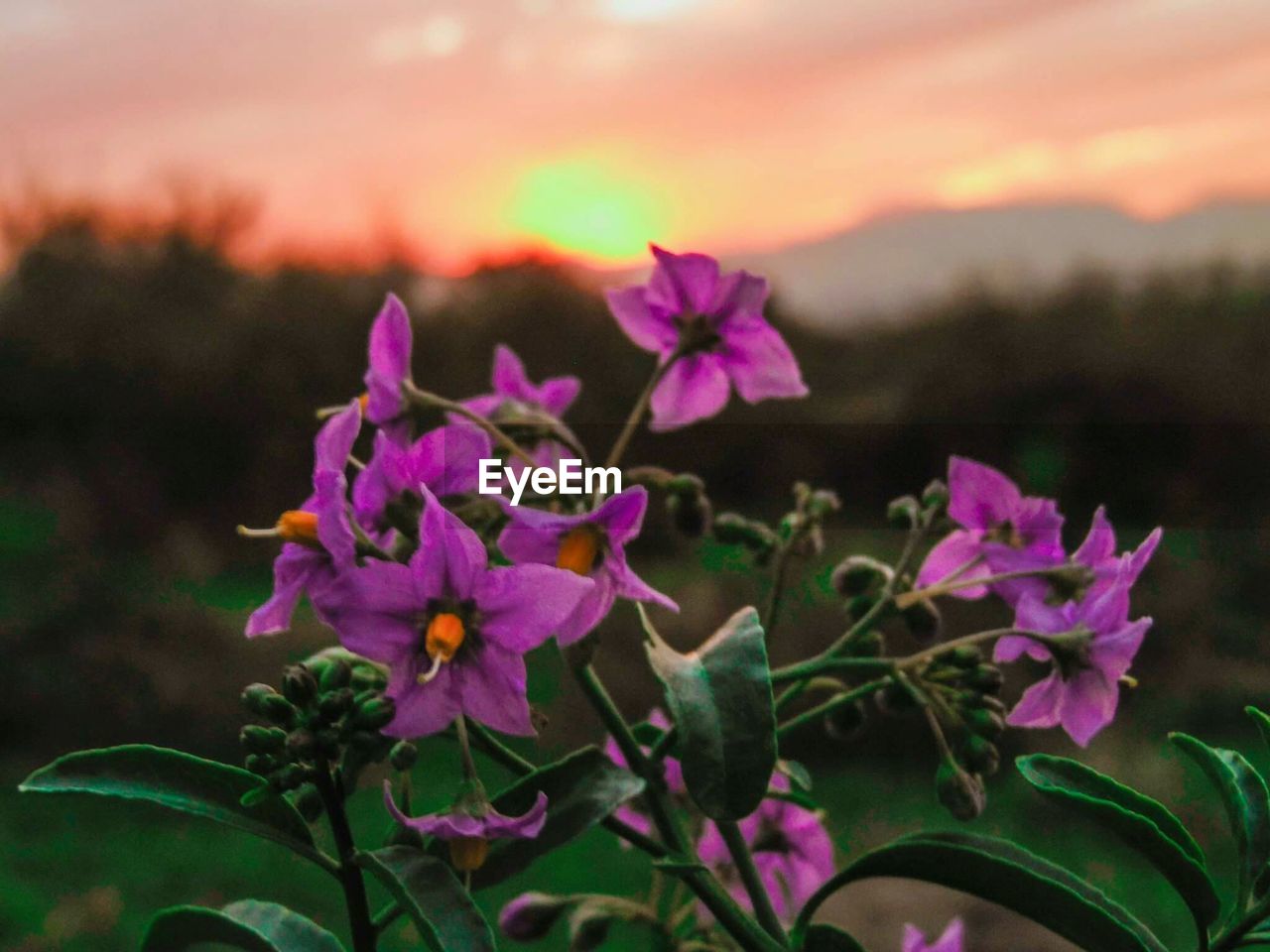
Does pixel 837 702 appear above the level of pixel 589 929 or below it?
above

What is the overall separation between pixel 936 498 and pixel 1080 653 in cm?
8

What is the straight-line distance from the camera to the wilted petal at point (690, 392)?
1.75 ft

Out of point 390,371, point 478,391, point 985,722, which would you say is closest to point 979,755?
point 985,722

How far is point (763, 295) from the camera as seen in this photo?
51 centimetres

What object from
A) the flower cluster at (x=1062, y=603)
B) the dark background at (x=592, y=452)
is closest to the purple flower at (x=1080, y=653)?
the flower cluster at (x=1062, y=603)

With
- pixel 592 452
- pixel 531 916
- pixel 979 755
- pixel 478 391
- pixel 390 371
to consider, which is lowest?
pixel 478 391

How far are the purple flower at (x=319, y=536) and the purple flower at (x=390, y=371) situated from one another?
2.8 inches

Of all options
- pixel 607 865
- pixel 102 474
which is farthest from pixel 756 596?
pixel 102 474

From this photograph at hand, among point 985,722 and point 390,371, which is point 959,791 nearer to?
point 985,722

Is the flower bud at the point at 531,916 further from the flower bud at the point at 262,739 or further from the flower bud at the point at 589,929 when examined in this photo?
Result: the flower bud at the point at 262,739

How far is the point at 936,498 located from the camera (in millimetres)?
484

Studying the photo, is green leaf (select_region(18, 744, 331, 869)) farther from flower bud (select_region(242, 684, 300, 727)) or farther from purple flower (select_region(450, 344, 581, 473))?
purple flower (select_region(450, 344, 581, 473))

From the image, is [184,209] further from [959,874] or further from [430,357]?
[959,874]

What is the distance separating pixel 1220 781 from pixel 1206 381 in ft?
15.2
